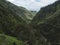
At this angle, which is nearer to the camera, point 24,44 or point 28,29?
point 24,44

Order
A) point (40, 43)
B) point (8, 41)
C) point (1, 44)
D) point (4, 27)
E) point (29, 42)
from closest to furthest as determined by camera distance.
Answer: point (1, 44), point (8, 41), point (29, 42), point (40, 43), point (4, 27)

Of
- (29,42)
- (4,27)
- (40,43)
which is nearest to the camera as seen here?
(29,42)

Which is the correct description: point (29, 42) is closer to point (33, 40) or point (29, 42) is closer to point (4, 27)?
point (33, 40)

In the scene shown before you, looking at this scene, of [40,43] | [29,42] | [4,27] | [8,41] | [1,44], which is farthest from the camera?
[4,27]

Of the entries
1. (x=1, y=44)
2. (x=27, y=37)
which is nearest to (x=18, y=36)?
(x=27, y=37)

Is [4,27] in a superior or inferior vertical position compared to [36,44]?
superior

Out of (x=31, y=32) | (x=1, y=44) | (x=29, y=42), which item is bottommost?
(x=1, y=44)

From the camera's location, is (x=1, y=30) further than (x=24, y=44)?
Yes

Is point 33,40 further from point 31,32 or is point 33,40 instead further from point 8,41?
point 8,41

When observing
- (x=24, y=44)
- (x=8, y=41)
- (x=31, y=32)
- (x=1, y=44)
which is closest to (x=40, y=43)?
(x=31, y=32)
